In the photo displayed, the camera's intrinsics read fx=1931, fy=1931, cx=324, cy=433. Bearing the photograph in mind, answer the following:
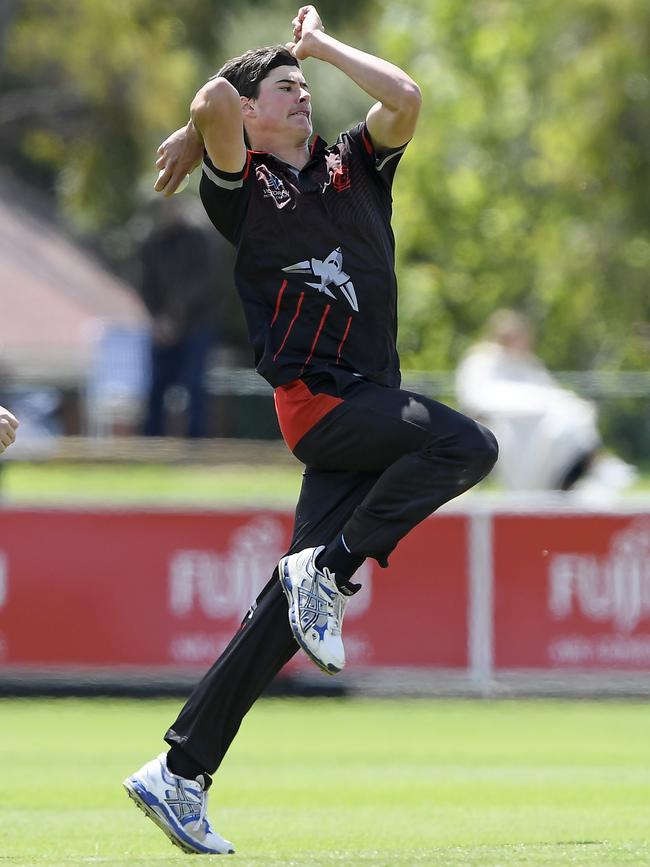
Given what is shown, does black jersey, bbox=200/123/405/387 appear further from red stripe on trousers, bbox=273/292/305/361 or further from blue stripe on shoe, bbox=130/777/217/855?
blue stripe on shoe, bbox=130/777/217/855

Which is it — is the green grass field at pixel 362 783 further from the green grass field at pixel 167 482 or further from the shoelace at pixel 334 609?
the green grass field at pixel 167 482

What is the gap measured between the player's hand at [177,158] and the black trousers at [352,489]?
76 centimetres

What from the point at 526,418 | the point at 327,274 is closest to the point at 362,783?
the point at 327,274

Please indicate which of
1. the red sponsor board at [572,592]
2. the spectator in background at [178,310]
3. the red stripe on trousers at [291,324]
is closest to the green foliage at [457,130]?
the spectator in background at [178,310]

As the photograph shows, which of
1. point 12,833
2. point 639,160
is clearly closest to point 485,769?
point 12,833

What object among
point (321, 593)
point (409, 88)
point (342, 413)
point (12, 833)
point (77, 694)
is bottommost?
point (77, 694)

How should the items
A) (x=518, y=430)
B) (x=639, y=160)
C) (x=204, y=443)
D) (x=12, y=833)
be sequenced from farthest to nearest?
(x=639, y=160), (x=204, y=443), (x=518, y=430), (x=12, y=833)

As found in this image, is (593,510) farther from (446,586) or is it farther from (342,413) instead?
(342,413)

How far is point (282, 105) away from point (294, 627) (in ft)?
5.14

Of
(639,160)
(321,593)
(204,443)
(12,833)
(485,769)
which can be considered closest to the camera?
(321,593)

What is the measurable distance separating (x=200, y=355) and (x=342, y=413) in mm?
9458

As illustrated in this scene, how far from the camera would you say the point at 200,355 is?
49.3 feet

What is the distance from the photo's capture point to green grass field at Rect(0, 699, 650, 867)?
585cm

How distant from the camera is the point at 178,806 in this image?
18.8ft
